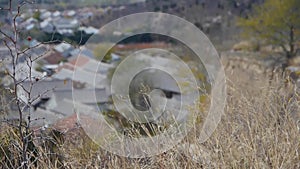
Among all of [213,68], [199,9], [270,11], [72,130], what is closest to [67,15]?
[199,9]

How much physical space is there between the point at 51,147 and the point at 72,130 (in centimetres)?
18

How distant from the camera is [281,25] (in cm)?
1330

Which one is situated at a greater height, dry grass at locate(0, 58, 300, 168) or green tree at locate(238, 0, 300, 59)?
green tree at locate(238, 0, 300, 59)

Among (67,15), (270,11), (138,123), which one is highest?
(67,15)

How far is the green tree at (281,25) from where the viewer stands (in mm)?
13109

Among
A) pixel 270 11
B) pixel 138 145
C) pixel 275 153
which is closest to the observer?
pixel 275 153

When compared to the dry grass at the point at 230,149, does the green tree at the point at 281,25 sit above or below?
above

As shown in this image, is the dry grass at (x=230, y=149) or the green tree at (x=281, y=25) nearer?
the dry grass at (x=230, y=149)

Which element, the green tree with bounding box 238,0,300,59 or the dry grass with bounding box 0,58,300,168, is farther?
the green tree with bounding box 238,0,300,59

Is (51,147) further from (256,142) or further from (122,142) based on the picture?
(256,142)

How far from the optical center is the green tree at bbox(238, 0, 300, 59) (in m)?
13.1

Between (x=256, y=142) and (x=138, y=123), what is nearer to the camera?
(x=256, y=142)

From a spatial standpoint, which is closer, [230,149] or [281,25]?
[230,149]

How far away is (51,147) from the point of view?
6.23 ft
